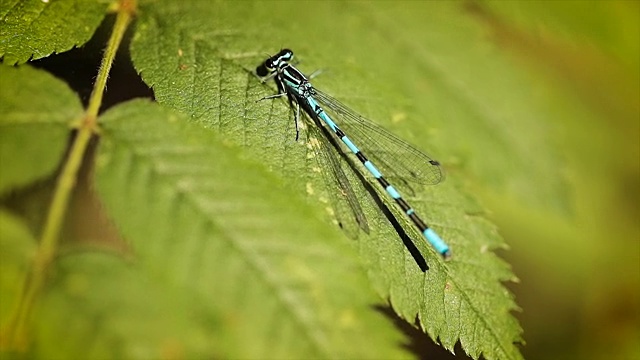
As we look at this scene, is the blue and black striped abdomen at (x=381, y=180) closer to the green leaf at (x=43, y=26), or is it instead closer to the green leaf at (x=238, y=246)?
the green leaf at (x=238, y=246)

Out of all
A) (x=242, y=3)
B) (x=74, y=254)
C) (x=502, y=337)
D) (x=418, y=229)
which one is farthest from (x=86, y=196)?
(x=502, y=337)

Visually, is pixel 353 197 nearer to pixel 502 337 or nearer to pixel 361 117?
pixel 361 117

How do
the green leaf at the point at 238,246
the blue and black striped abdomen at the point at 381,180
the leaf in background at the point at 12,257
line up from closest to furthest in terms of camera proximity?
1. the green leaf at the point at 238,246
2. the leaf in background at the point at 12,257
3. the blue and black striped abdomen at the point at 381,180

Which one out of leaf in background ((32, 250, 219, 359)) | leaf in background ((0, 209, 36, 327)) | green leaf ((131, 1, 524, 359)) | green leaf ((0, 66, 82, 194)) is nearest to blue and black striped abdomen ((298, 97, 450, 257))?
green leaf ((131, 1, 524, 359))

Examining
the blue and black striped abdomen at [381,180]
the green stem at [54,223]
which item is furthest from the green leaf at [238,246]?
the blue and black striped abdomen at [381,180]

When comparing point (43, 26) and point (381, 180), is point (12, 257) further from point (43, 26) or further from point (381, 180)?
point (381, 180)

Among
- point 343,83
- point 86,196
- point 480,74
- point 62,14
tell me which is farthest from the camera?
point 480,74
